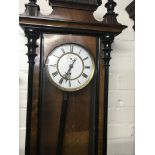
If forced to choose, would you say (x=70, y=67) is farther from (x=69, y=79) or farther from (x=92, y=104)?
(x=92, y=104)

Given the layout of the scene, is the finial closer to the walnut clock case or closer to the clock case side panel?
the walnut clock case

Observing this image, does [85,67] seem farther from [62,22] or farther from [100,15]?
[100,15]

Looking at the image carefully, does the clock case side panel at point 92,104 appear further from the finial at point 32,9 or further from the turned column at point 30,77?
the finial at point 32,9

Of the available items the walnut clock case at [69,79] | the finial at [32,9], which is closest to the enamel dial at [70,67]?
the walnut clock case at [69,79]

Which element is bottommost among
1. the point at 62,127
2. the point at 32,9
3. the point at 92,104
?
the point at 62,127

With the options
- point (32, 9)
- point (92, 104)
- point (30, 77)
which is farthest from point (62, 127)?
point (32, 9)

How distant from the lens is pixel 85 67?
1122 millimetres

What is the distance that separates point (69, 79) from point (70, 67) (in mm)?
64

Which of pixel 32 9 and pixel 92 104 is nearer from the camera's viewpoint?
pixel 32 9

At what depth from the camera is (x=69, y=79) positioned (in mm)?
1104

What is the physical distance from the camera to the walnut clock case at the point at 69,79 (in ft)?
3.42

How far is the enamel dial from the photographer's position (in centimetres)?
109

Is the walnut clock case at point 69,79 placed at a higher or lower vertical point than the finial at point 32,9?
lower
